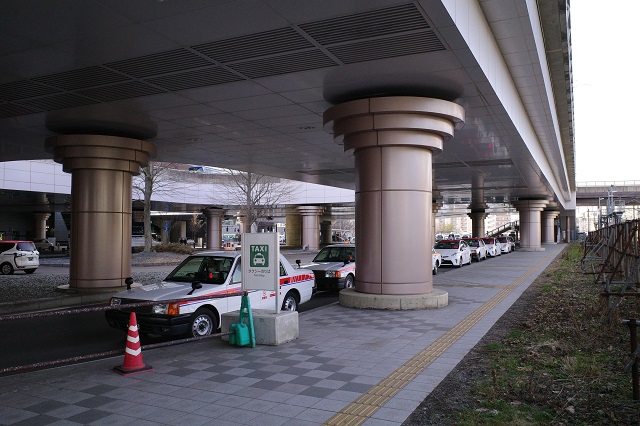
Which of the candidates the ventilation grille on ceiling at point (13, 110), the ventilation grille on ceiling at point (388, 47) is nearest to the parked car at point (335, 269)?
the ventilation grille on ceiling at point (388, 47)

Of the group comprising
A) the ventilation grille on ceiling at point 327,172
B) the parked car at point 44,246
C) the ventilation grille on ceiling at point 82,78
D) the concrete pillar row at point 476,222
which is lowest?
the parked car at point 44,246

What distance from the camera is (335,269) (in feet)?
52.3

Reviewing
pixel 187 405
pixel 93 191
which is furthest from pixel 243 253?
pixel 93 191

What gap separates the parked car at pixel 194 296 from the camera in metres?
8.36

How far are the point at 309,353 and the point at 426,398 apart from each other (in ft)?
7.92

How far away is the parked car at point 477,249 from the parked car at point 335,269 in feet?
56.3

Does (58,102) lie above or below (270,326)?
above

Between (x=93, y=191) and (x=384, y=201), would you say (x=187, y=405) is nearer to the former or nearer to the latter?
(x=384, y=201)

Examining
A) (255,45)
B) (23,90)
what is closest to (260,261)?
(255,45)

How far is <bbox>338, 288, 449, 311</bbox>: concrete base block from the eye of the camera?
38.2ft

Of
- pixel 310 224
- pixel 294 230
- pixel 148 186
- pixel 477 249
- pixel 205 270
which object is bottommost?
pixel 477 249

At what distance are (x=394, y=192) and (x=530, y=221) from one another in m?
40.3

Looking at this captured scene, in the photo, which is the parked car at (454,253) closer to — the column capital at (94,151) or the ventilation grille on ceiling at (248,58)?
the column capital at (94,151)

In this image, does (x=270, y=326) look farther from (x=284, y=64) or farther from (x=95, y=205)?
(x=95, y=205)
